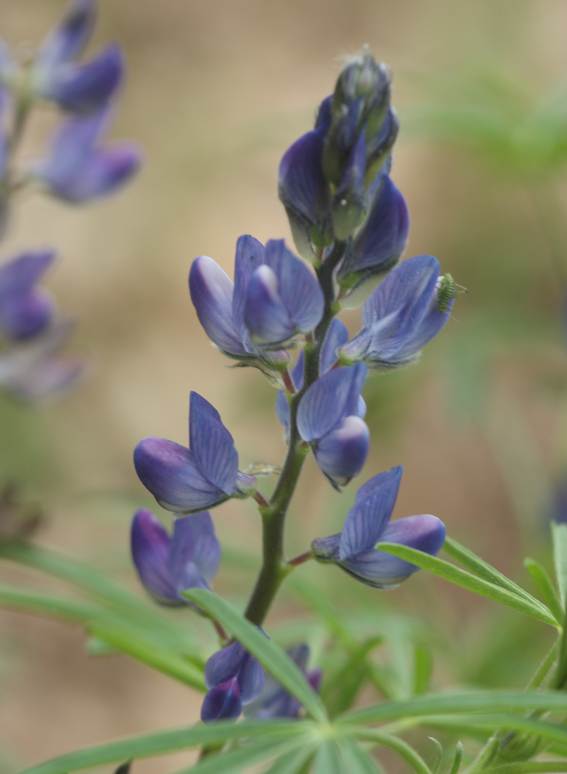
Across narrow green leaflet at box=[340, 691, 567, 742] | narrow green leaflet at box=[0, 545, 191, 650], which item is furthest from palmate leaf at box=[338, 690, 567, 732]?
narrow green leaflet at box=[0, 545, 191, 650]

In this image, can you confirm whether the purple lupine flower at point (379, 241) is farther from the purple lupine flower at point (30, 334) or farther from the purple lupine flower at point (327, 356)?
the purple lupine flower at point (30, 334)

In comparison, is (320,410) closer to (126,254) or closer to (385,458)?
(385,458)

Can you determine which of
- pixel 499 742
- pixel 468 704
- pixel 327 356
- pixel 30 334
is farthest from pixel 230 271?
pixel 468 704

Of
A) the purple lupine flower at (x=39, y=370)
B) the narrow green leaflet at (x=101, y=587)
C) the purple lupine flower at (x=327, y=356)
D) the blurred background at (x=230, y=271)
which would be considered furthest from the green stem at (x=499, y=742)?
the purple lupine flower at (x=39, y=370)

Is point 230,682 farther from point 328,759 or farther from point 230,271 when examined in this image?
point 230,271

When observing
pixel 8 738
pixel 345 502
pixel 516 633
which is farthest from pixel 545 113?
pixel 8 738
